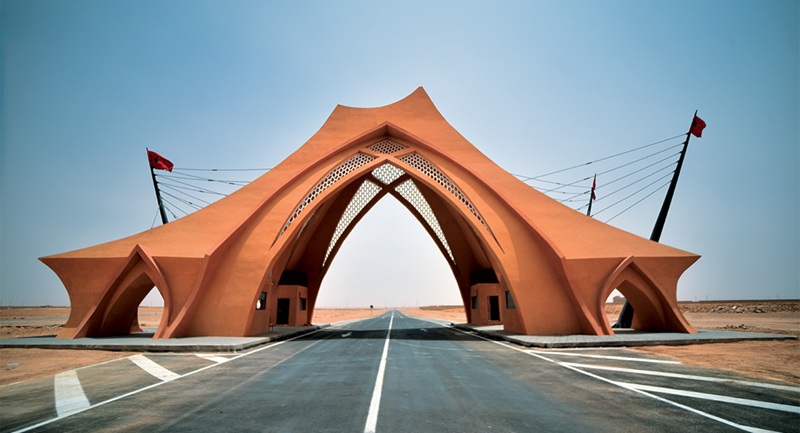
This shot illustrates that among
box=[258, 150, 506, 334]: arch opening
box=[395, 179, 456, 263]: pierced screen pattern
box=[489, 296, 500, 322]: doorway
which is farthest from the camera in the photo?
box=[489, 296, 500, 322]: doorway

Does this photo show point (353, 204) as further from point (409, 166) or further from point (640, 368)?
point (640, 368)

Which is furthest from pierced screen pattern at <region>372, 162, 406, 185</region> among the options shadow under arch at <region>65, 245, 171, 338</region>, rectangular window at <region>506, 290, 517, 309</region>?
shadow under arch at <region>65, 245, 171, 338</region>

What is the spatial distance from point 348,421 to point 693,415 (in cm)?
460

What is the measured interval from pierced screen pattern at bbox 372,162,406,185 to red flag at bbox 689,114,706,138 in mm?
16861

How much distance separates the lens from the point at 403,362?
1097cm

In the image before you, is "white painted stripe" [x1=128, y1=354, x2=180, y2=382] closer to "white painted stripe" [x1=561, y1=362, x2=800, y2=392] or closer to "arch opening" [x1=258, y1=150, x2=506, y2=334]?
"white painted stripe" [x1=561, y1=362, x2=800, y2=392]

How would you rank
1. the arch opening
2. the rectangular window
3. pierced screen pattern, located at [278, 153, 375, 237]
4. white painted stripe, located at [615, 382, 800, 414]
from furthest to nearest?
the arch opening < the rectangular window < pierced screen pattern, located at [278, 153, 375, 237] < white painted stripe, located at [615, 382, 800, 414]

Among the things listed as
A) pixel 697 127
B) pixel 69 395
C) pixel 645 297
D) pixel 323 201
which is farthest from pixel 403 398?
pixel 697 127

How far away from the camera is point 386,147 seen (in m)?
24.0

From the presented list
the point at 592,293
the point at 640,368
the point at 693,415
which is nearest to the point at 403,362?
the point at 640,368

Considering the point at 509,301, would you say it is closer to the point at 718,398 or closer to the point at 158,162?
the point at 718,398

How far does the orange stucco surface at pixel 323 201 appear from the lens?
18.1m

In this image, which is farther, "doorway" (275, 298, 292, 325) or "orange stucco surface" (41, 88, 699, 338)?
"doorway" (275, 298, 292, 325)

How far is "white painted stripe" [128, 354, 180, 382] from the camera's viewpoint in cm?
902
